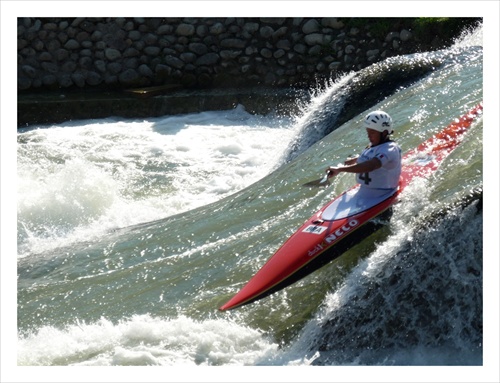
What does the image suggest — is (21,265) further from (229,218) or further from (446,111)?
(446,111)

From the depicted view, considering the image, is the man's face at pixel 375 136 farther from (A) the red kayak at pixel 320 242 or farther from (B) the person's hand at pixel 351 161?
(A) the red kayak at pixel 320 242

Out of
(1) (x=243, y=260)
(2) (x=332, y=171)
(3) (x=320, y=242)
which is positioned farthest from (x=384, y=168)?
(1) (x=243, y=260)

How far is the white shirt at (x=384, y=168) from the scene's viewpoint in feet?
17.7

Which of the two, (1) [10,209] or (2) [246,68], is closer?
(1) [10,209]

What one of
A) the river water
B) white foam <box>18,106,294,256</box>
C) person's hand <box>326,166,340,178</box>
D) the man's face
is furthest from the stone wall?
person's hand <box>326,166,340,178</box>

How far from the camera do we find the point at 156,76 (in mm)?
12305

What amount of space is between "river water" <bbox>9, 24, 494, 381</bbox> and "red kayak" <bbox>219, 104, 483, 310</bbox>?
0.10 m

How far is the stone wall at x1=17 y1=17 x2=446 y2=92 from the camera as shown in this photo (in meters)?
11.9

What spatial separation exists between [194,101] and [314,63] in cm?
175

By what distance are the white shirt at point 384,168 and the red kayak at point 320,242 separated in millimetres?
84

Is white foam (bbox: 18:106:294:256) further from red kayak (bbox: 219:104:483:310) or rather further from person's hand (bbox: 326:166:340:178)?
person's hand (bbox: 326:166:340:178)

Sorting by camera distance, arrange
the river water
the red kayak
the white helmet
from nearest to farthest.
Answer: the river water < the red kayak < the white helmet

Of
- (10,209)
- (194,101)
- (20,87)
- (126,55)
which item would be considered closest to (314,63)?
(194,101)

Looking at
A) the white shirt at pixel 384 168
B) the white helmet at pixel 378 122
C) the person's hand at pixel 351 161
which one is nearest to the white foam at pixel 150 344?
the white shirt at pixel 384 168
